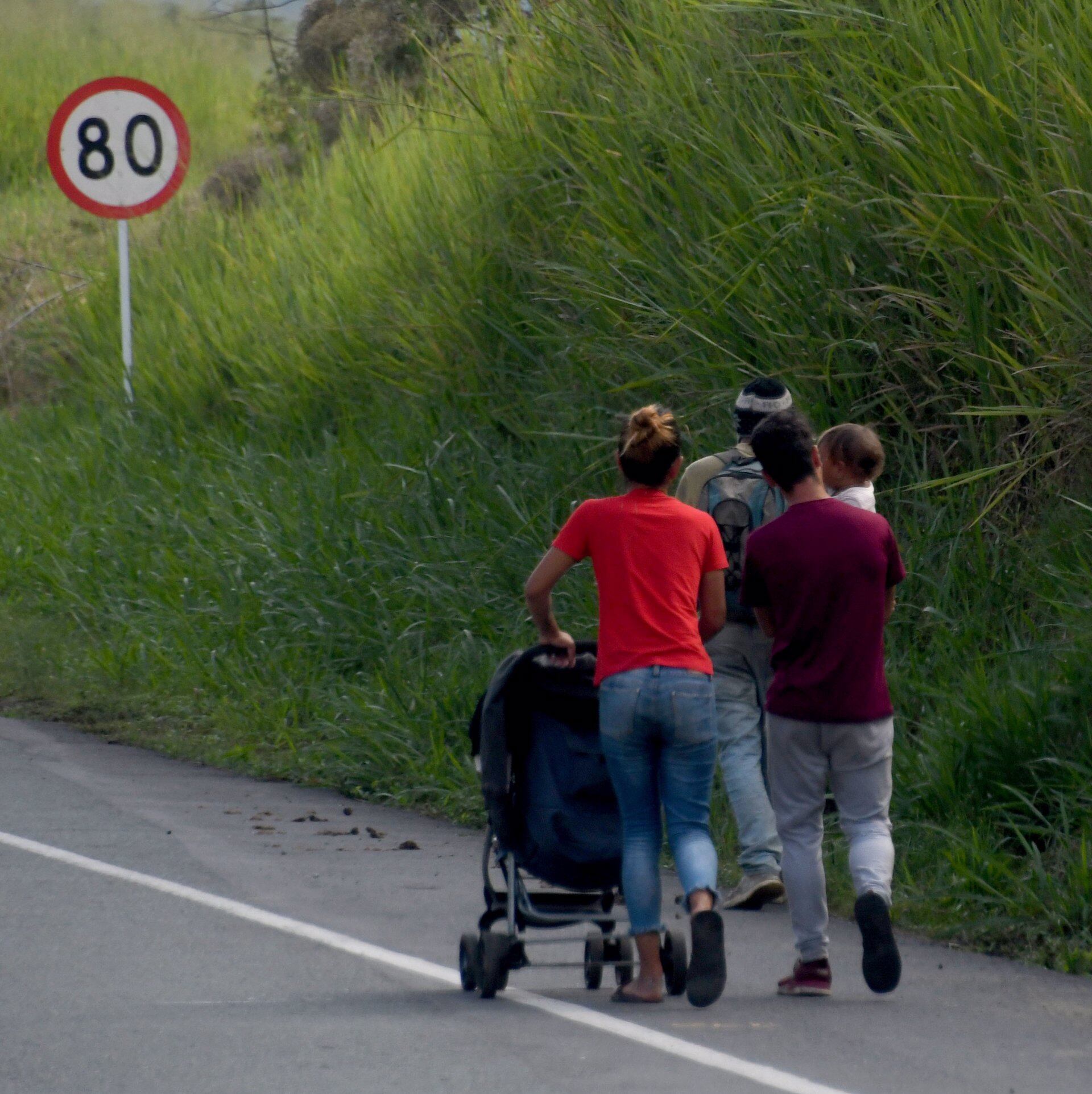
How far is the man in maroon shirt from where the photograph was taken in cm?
597

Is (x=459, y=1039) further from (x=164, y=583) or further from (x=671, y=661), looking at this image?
(x=164, y=583)

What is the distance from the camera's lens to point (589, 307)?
10.4m

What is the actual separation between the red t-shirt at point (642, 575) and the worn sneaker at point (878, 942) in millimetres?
797

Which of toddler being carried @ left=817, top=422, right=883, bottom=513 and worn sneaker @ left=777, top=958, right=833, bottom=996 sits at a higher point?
toddler being carried @ left=817, top=422, right=883, bottom=513

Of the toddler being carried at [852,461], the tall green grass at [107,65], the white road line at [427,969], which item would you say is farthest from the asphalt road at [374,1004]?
the tall green grass at [107,65]

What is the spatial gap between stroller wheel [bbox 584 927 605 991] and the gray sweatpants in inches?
22.1

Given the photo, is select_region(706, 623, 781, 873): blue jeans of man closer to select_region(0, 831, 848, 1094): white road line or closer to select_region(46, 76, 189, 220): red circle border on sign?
select_region(0, 831, 848, 1094): white road line

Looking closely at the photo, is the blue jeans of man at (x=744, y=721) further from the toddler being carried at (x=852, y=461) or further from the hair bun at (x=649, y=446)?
the hair bun at (x=649, y=446)

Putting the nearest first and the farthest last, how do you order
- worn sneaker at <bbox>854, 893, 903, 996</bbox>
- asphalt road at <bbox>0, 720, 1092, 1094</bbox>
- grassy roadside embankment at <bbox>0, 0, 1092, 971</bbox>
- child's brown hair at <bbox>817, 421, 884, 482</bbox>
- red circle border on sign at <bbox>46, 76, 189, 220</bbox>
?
asphalt road at <bbox>0, 720, 1092, 1094</bbox>, worn sneaker at <bbox>854, 893, 903, 996</bbox>, child's brown hair at <bbox>817, 421, 884, 482</bbox>, grassy roadside embankment at <bbox>0, 0, 1092, 971</bbox>, red circle border on sign at <bbox>46, 76, 189, 220</bbox>

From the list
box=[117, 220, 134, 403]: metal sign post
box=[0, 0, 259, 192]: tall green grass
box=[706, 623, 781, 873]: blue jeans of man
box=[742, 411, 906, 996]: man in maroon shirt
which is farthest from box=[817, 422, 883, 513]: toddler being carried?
box=[0, 0, 259, 192]: tall green grass

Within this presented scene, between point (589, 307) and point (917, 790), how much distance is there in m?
3.75

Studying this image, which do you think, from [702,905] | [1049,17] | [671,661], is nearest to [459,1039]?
[702,905]

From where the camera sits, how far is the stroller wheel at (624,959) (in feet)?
19.9

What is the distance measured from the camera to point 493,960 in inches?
232
